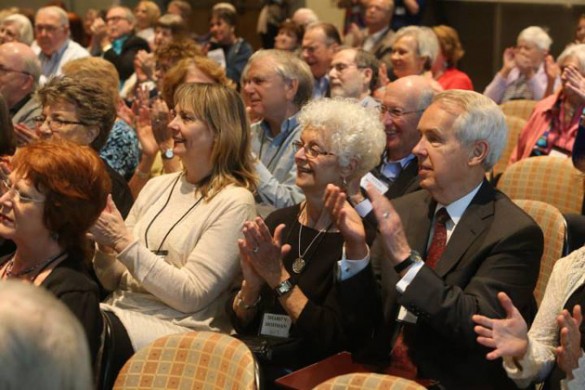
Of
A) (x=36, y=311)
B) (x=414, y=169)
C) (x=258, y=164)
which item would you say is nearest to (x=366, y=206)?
(x=414, y=169)

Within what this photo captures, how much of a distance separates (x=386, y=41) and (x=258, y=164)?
386 centimetres

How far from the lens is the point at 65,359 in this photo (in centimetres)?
137

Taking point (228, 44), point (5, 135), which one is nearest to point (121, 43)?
point (228, 44)

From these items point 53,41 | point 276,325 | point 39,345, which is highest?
point 39,345

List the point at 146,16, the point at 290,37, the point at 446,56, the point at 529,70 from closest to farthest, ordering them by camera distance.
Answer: the point at 529,70 < the point at 446,56 < the point at 290,37 < the point at 146,16

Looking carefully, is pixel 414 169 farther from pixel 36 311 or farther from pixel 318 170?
pixel 36 311

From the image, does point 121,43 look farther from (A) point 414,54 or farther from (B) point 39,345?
(B) point 39,345

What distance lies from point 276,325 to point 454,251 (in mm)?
725

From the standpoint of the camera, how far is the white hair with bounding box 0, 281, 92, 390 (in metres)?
1.32

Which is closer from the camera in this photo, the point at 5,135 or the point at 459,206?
the point at 459,206

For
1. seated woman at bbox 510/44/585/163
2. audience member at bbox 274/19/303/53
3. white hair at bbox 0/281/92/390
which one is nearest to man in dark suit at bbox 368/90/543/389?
white hair at bbox 0/281/92/390

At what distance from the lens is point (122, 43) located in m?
9.03

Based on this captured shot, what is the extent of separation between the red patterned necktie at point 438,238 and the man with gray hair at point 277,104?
4.93ft

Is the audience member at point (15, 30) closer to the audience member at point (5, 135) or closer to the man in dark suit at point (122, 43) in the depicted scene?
the man in dark suit at point (122, 43)
